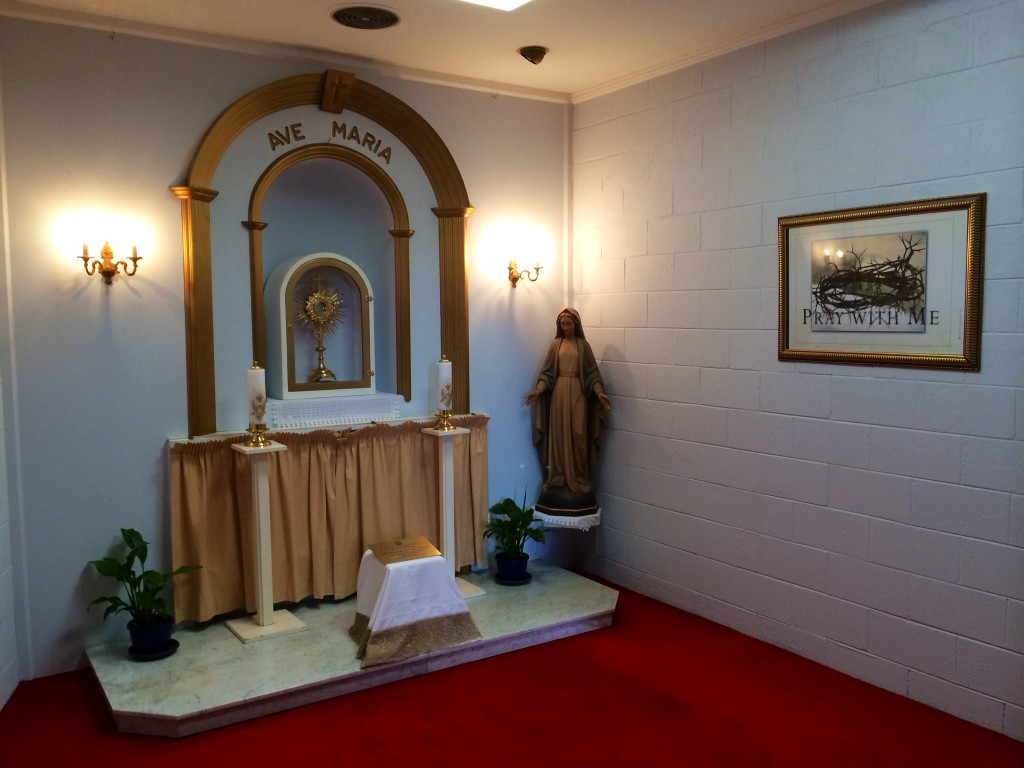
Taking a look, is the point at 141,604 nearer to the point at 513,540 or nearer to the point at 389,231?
the point at 513,540

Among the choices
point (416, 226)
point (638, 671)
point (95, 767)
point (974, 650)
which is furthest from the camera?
point (416, 226)

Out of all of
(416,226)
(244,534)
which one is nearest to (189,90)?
(416,226)

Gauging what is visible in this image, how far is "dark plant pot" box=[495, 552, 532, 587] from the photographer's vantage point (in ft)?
16.2

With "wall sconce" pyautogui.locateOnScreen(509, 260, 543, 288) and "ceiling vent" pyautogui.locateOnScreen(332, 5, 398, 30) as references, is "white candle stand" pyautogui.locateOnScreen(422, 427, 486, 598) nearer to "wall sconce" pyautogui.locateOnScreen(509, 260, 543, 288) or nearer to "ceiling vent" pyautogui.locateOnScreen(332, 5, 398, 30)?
"wall sconce" pyautogui.locateOnScreen(509, 260, 543, 288)

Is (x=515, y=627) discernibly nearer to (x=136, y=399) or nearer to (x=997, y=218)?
(x=136, y=399)

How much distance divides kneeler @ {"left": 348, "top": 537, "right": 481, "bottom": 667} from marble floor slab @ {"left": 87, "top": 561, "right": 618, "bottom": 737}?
0.06 meters

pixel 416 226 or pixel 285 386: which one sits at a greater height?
pixel 416 226

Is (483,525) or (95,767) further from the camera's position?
(483,525)

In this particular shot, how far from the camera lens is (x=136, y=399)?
409 cm

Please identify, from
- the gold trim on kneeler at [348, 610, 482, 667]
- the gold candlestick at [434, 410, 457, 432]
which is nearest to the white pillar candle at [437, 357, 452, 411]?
the gold candlestick at [434, 410, 457, 432]

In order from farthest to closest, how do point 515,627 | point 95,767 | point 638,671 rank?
point 515,627, point 638,671, point 95,767

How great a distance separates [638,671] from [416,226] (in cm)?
274

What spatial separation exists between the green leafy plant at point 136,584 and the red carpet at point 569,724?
362 millimetres

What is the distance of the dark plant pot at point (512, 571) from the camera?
4.95m
